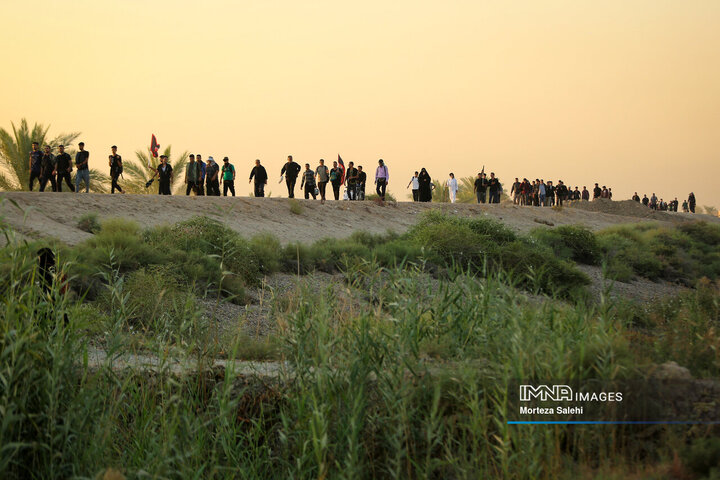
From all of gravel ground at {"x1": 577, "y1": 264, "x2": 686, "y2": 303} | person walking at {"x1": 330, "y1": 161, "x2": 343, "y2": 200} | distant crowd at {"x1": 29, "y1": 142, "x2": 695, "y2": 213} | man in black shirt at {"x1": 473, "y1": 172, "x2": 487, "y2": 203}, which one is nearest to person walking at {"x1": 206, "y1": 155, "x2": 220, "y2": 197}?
distant crowd at {"x1": 29, "y1": 142, "x2": 695, "y2": 213}

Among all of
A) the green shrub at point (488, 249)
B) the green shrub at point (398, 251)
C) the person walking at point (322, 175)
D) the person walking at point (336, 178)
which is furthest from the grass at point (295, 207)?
the green shrub at point (398, 251)

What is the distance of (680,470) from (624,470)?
0.31 meters

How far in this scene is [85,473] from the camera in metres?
4.33

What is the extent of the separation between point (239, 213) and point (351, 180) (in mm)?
7916

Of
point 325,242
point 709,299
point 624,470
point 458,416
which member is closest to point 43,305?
point 458,416

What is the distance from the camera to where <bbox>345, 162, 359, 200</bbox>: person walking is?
94.6 ft

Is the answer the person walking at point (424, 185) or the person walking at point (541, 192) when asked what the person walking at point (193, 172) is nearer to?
the person walking at point (424, 185)

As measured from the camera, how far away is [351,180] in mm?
29203

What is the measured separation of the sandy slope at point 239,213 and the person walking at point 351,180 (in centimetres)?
122

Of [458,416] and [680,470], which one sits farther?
[458,416]

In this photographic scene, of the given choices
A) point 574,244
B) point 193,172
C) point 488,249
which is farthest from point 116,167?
point 574,244

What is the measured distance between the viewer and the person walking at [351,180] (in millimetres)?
28828

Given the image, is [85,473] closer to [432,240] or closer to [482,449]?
[482,449]

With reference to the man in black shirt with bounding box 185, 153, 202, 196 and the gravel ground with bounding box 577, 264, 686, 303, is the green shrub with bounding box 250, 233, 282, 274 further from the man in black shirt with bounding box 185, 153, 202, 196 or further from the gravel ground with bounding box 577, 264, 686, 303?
the man in black shirt with bounding box 185, 153, 202, 196
